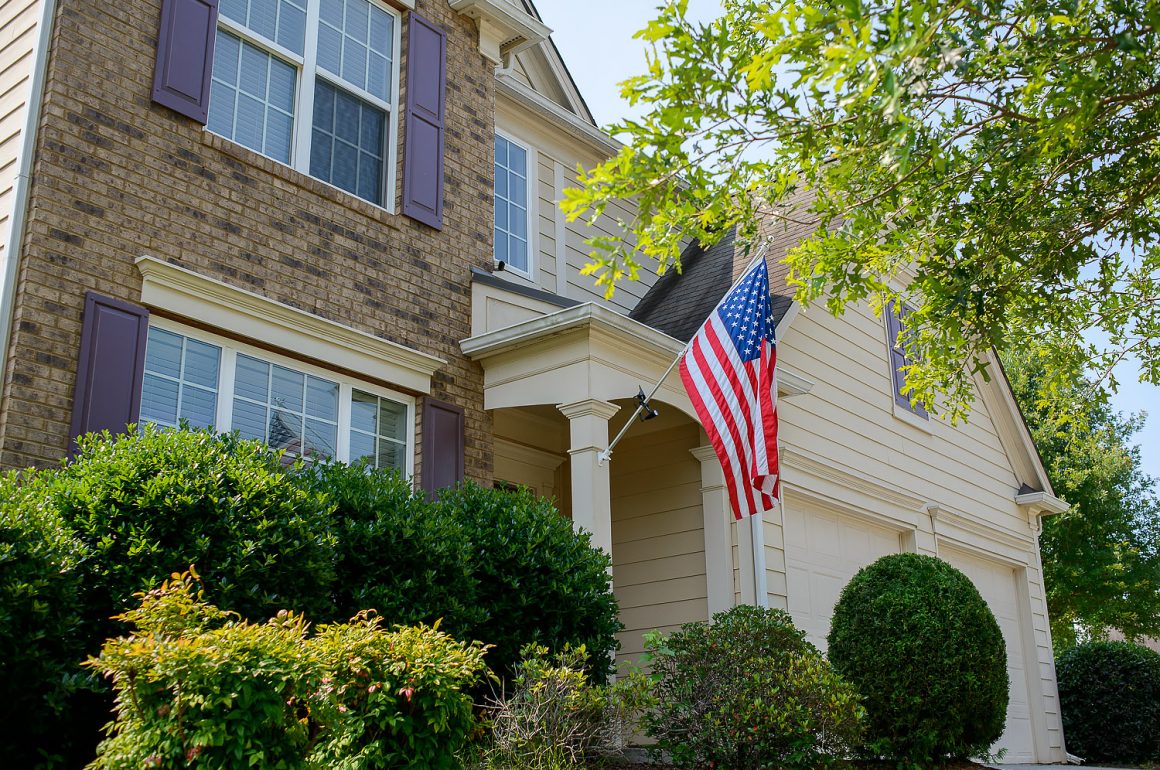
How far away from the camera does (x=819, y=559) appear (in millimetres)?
11523

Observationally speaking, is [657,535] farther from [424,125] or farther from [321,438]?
[424,125]

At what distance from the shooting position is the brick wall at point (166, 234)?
254 inches

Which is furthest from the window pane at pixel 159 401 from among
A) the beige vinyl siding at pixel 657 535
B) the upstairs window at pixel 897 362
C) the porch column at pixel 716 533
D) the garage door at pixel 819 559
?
the upstairs window at pixel 897 362

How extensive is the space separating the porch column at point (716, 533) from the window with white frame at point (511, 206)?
2690 millimetres

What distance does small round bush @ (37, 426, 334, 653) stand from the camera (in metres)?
5.27

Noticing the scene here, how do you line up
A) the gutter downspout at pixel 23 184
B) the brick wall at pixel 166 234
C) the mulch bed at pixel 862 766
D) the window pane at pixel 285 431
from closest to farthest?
the gutter downspout at pixel 23 184, the brick wall at pixel 166 234, the mulch bed at pixel 862 766, the window pane at pixel 285 431

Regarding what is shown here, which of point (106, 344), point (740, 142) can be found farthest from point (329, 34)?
point (740, 142)

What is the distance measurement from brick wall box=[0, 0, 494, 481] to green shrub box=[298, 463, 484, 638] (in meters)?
1.66

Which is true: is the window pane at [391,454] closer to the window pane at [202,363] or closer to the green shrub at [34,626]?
the window pane at [202,363]

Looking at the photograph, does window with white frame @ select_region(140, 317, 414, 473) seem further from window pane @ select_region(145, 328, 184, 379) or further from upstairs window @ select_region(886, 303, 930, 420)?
upstairs window @ select_region(886, 303, 930, 420)

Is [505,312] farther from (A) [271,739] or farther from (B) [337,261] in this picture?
(A) [271,739]

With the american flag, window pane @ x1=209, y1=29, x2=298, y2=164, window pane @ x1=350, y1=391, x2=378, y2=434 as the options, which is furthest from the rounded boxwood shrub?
window pane @ x1=209, y1=29, x2=298, y2=164

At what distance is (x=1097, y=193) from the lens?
7.64 meters

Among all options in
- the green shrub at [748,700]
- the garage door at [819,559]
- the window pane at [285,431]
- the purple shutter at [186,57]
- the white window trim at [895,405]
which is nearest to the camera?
the green shrub at [748,700]
